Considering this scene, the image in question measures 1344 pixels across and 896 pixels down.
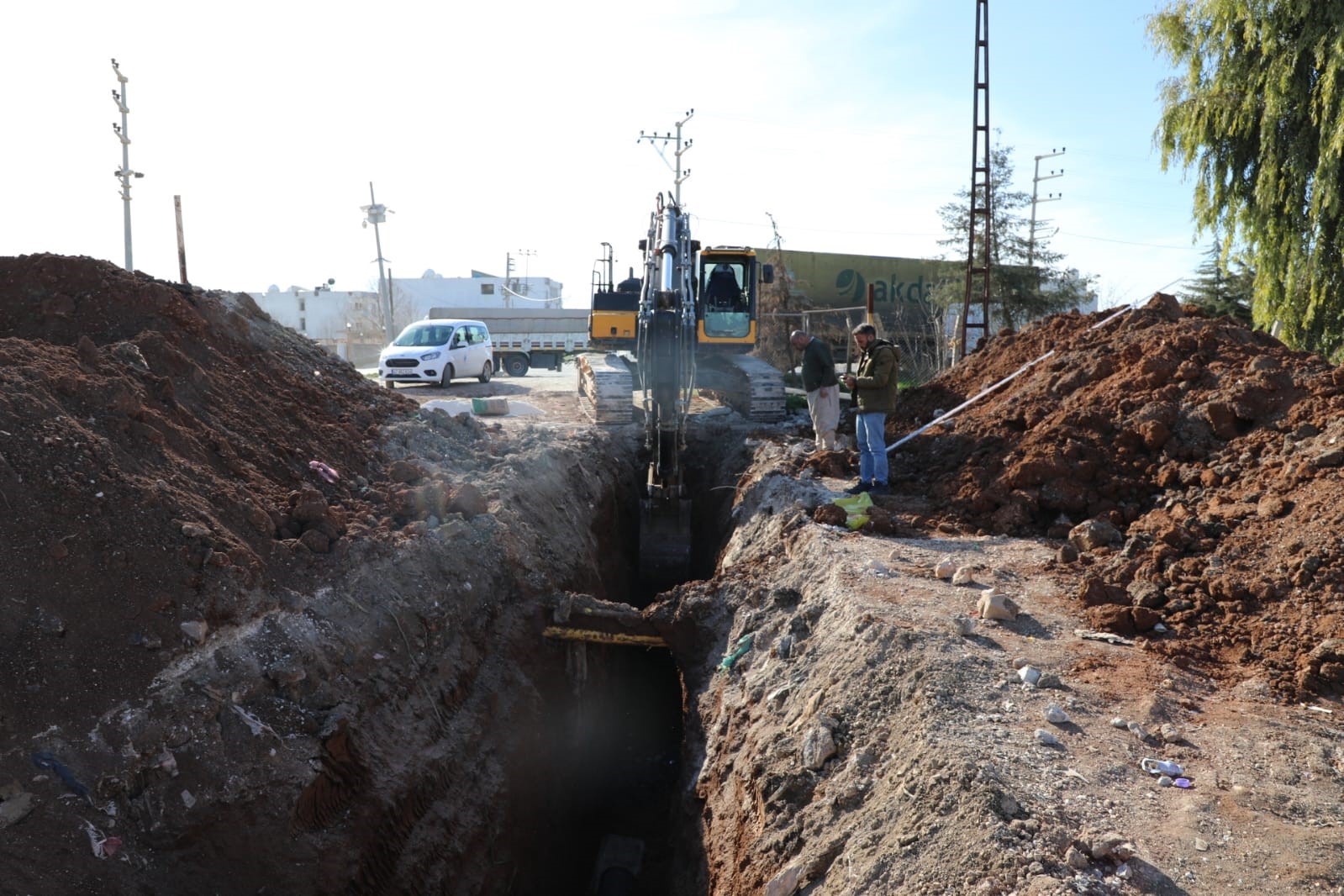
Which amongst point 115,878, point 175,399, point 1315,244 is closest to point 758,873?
point 115,878

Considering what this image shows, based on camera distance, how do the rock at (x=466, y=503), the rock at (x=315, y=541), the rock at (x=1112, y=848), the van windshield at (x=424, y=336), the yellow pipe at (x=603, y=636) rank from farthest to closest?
the van windshield at (x=424, y=336) < the rock at (x=466, y=503) < the yellow pipe at (x=603, y=636) < the rock at (x=315, y=541) < the rock at (x=1112, y=848)

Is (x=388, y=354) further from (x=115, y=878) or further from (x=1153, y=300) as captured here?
(x=115, y=878)

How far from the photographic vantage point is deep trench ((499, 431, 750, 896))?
8000 mm

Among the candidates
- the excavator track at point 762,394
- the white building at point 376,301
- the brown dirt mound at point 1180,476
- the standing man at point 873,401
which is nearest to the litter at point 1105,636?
the brown dirt mound at point 1180,476

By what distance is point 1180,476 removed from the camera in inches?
323

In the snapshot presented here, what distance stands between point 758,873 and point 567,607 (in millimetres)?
3826

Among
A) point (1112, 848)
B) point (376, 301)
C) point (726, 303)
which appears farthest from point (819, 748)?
point (376, 301)

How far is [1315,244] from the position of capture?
552 inches

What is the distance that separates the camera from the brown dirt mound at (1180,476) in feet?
19.7

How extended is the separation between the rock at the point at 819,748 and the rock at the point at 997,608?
1.52 metres

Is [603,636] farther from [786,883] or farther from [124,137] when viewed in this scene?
[124,137]

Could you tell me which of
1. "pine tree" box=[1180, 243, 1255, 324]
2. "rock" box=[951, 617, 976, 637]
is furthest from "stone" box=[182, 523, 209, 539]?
"pine tree" box=[1180, 243, 1255, 324]

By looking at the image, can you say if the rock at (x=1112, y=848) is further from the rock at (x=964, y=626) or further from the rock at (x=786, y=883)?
the rock at (x=964, y=626)

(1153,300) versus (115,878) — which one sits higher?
(1153,300)
